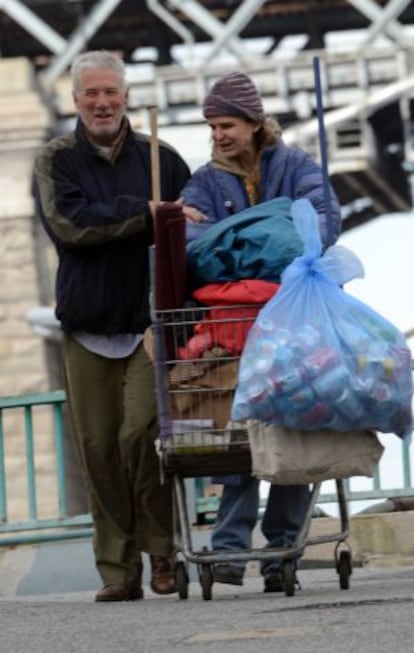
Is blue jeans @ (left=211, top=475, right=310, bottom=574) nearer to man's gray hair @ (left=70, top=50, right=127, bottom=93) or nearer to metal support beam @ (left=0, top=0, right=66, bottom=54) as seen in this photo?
man's gray hair @ (left=70, top=50, right=127, bottom=93)

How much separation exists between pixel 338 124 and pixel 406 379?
3449 centimetres

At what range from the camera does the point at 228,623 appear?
8.23 meters

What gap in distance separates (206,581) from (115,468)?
801mm

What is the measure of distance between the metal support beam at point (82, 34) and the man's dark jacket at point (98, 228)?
35818 millimetres

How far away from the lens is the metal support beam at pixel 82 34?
46719mm

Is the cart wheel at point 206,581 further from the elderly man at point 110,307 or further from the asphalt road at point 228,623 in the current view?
the elderly man at point 110,307

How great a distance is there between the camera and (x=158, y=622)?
27.7 ft

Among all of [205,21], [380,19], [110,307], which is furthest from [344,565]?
[205,21]

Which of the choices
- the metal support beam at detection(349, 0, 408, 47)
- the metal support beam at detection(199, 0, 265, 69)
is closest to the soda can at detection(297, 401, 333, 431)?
the metal support beam at detection(349, 0, 408, 47)

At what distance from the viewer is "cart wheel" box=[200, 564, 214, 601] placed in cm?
970

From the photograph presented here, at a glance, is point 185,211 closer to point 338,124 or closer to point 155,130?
point 155,130

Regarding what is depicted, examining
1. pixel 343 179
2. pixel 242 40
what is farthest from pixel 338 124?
pixel 242 40

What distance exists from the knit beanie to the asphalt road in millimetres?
1609

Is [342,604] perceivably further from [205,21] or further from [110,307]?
[205,21]
